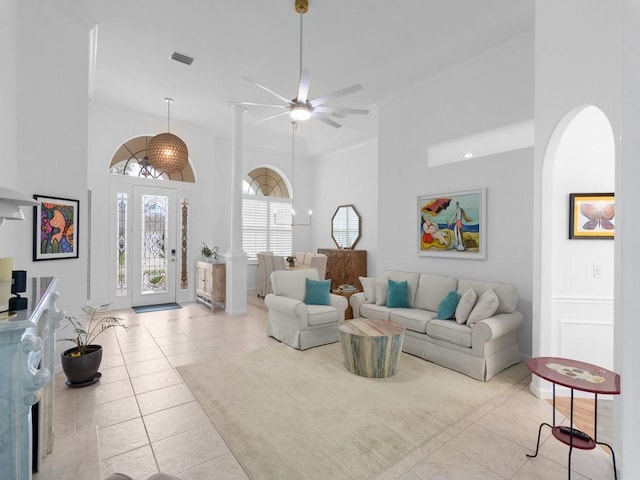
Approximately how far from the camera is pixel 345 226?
834cm

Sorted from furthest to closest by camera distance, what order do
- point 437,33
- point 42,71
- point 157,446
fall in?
point 437,33, point 42,71, point 157,446

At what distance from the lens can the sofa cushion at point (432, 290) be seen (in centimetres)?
430

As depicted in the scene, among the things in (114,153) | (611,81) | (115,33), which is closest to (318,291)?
(611,81)

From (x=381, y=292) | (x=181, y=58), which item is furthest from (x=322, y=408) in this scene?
(x=181, y=58)

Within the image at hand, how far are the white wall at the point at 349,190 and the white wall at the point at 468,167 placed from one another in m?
1.93

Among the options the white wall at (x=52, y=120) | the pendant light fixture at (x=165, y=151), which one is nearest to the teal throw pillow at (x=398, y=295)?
the white wall at (x=52, y=120)

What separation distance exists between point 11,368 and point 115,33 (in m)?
4.06

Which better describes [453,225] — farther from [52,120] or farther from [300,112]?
[52,120]

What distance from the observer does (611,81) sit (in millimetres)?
2346

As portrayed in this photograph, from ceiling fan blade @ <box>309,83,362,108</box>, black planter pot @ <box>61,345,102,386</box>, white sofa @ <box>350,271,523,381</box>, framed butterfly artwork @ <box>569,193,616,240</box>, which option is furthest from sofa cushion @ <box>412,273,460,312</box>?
black planter pot @ <box>61,345,102,386</box>

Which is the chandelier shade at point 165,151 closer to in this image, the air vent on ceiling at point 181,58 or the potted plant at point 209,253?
the air vent on ceiling at point 181,58

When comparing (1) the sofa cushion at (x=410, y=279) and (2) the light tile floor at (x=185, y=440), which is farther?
(1) the sofa cushion at (x=410, y=279)

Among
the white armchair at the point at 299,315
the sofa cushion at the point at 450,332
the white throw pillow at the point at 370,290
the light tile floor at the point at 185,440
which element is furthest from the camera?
the white throw pillow at the point at 370,290

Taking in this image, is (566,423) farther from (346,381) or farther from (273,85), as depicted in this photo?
(273,85)
